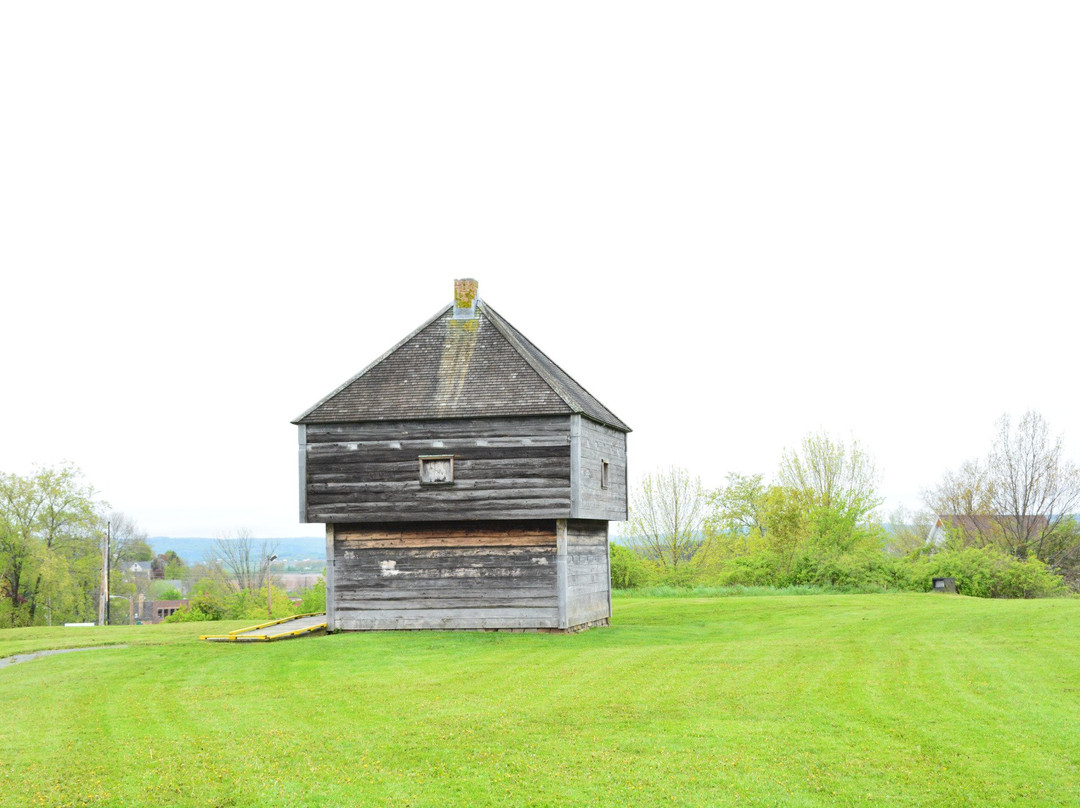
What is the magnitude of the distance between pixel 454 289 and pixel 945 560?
2531 centimetres

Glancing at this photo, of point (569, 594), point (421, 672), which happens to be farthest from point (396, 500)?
point (421, 672)

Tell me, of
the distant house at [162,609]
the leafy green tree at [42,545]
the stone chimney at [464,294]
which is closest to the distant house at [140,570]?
the distant house at [162,609]

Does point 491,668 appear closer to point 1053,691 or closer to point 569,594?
point 569,594

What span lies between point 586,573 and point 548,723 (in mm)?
12843

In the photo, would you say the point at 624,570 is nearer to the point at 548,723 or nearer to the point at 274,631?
the point at 274,631

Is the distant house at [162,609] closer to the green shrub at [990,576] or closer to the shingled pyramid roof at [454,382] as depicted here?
the green shrub at [990,576]

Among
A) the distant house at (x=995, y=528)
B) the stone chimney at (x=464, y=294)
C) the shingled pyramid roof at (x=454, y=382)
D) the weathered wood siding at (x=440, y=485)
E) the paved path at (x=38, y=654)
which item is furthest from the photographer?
the distant house at (x=995, y=528)

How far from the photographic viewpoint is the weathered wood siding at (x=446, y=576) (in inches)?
921

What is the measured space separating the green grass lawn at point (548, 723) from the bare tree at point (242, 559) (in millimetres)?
67059

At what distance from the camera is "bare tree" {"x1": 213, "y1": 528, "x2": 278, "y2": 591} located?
86688 millimetres

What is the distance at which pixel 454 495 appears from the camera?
23031 mm

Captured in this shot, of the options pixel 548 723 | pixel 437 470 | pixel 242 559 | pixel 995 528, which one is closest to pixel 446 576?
pixel 437 470

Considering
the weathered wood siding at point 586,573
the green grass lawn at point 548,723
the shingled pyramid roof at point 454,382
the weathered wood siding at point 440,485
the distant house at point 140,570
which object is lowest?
the distant house at point 140,570

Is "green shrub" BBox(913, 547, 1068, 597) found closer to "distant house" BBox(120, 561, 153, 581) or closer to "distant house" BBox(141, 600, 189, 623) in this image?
"distant house" BBox(141, 600, 189, 623)
